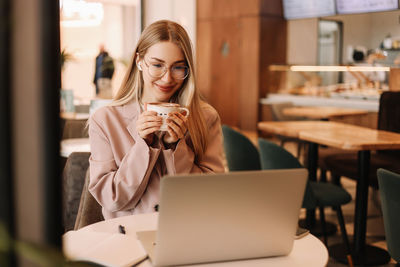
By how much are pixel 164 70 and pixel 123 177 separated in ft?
1.39

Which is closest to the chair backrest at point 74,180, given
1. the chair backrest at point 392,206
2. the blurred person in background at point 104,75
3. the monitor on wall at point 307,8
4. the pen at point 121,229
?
the pen at point 121,229

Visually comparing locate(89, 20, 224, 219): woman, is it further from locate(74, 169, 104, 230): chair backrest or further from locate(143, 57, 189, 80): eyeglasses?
locate(74, 169, 104, 230): chair backrest

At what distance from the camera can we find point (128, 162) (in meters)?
1.71

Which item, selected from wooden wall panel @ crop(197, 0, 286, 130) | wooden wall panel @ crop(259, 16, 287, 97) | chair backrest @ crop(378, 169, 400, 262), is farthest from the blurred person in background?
chair backrest @ crop(378, 169, 400, 262)

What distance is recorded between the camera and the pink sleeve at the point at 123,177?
1684 mm

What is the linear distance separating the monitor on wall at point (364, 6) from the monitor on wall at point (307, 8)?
17 centimetres

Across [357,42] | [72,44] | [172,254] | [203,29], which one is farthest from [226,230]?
[72,44]

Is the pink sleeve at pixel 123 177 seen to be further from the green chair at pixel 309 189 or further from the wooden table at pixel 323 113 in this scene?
the wooden table at pixel 323 113

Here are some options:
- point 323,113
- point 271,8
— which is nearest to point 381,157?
point 323,113

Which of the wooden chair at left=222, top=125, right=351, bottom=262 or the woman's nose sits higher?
the woman's nose

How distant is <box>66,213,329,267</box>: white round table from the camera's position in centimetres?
121

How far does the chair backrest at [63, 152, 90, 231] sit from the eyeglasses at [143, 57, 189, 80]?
722mm

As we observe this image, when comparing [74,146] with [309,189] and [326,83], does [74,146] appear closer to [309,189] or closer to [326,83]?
[309,189]

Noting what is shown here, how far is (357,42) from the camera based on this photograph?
310 inches
